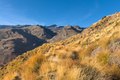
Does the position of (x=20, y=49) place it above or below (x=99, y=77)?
above

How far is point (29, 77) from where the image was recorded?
15914 mm

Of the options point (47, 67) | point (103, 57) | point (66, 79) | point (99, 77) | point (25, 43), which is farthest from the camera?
point (25, 43)

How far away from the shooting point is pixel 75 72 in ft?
42.1

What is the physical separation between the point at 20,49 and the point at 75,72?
491 ft

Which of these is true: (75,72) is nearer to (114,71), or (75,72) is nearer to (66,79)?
(66,79)

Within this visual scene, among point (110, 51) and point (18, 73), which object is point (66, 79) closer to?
point (110, 51)

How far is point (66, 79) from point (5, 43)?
152512mm

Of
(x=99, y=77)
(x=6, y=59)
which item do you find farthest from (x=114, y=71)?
(x=6, y=59)

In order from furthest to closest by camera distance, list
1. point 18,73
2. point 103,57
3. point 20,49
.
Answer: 1. point 20,49
2. point 18,73
3. point 103,57

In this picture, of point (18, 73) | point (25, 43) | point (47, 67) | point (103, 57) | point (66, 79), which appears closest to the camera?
point (66, 79)

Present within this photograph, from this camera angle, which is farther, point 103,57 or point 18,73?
point 18,73

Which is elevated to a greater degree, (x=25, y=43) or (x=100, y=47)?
(x=25, y=43)

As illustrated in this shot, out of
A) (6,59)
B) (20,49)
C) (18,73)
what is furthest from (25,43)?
(18,73)

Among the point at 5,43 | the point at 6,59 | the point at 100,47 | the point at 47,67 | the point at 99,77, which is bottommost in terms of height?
the point at 99,77
